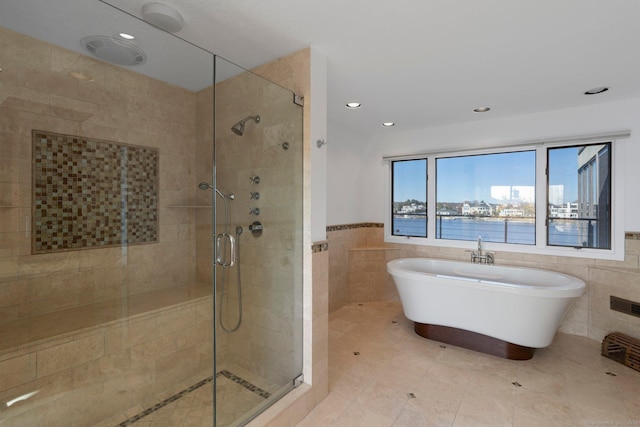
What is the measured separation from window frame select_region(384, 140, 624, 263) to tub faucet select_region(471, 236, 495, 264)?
0.33ft

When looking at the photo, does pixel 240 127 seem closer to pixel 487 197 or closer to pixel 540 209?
pixel 487 197

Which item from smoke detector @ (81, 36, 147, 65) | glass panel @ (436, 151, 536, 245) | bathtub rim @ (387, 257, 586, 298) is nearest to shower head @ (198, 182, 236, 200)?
smoke detector @ (81, 36, 147, 65)

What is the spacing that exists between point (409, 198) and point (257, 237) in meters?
3.06

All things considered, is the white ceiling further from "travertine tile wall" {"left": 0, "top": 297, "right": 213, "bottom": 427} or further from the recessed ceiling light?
"travertine tile wall" {"left": 0, "top": 297, "right": 213, "bottom": 427}

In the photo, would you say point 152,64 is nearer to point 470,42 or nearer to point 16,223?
point 16,223

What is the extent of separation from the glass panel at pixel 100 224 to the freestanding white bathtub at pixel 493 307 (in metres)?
2.20

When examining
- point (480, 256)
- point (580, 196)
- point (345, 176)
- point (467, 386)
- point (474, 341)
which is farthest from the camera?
point (345, 176)

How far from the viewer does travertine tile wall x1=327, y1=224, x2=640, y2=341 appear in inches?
122

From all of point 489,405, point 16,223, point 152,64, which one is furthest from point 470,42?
point 16,223

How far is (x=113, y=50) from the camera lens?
6.17 ft

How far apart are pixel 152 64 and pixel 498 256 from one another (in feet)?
13.7

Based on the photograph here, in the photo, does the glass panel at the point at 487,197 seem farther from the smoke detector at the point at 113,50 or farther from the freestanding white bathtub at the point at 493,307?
the smoke detector at the point at 113,50

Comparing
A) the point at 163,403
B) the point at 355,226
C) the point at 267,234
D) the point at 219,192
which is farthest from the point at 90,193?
the point at 355,226

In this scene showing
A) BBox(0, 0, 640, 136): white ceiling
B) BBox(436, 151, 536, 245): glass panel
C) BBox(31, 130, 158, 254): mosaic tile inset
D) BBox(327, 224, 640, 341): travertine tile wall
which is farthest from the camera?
BBox(436, 151, 536, 245): glass panel
